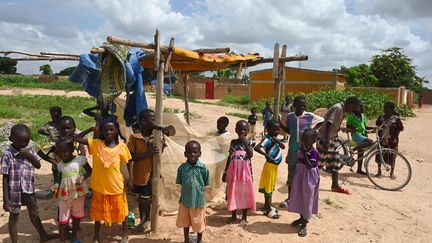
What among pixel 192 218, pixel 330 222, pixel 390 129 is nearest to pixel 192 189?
pixel 192 218

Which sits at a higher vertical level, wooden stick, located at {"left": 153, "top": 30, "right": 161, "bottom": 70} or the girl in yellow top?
wooden stick, located at {"left": 153, "top": 30, "right": 161, "bottom": 70}

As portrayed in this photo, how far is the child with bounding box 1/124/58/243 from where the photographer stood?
349cm

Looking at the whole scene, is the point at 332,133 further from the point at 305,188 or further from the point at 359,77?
the point at 359,77

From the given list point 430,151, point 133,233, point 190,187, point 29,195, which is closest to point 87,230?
point 133,233

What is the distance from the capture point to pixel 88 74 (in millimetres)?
4258

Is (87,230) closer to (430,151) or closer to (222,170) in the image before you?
(222,170)

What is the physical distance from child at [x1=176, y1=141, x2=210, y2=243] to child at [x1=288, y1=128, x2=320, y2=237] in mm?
1191

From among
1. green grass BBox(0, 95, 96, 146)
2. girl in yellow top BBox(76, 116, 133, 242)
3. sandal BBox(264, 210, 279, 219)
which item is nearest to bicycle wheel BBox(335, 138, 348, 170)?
sandal BBox(264, 210, 279, 219)

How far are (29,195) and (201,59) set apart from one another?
253 centimetres

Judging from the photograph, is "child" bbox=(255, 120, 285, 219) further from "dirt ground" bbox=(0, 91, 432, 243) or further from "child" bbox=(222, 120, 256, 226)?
"dirt ground" bbox=(0, 91, 432, 243)

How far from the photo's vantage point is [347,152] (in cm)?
695

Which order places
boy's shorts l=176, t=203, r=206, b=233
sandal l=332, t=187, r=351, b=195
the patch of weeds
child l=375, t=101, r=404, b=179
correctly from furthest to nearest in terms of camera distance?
child l=375, t=101, r=404, b=179
sandal l=332, t=187, r=351, b=195
the patch of weeds
boy's shorts l=176, t=203, r=206, b=233

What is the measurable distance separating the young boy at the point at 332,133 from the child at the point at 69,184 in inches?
137

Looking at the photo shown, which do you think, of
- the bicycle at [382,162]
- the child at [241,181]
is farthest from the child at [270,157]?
the bicycle at [382,162]
